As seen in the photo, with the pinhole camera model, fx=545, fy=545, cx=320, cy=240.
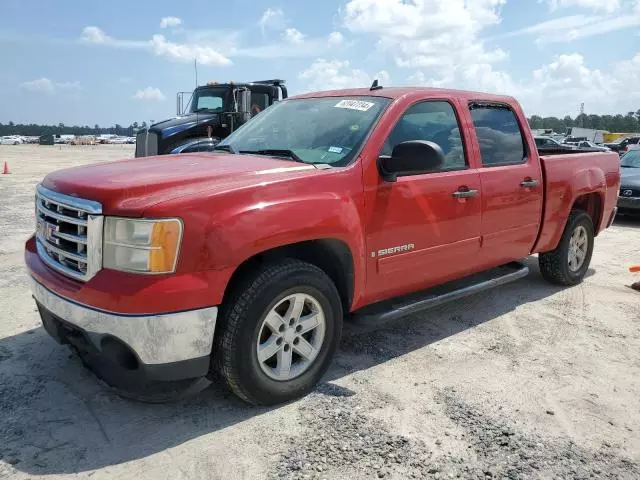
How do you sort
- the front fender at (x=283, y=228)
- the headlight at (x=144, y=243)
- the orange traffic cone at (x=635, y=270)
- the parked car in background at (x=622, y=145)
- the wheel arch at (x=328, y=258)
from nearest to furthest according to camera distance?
the headlight at (x=144, y=243), the front fender at (x=283, y=228), the wheel arch at (x=328, y=258), the orange traffic cone at (x=635, y=270), the parked car in background at (x=622, y=145)

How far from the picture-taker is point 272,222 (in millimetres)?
2922

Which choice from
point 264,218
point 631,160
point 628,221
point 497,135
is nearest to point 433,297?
point 497,135

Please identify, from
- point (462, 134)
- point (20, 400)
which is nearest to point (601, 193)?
point (462, 134)

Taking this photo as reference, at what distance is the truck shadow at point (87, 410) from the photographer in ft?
8.94

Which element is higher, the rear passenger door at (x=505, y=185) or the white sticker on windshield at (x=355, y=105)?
the white sticker on windshield at (x=355, y=105)

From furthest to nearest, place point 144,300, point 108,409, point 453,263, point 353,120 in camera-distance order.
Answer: point 453,263 < point 353,120 < point 108,409 < point 144,300

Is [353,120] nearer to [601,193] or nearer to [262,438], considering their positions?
[262,438]

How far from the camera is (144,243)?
8.66 ft

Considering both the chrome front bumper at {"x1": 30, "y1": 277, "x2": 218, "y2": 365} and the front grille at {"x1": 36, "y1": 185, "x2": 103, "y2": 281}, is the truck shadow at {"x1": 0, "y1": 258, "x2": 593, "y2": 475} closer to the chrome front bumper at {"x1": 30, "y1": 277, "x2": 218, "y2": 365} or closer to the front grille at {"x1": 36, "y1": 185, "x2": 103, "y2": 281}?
the chrome front bumper at {"x1": 30, "y1": 277, "x2": 218, "y2": 365}

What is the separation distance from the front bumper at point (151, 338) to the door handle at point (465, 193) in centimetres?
207

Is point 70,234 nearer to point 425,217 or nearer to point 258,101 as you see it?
point 425,217

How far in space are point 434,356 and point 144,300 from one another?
7.30 ft

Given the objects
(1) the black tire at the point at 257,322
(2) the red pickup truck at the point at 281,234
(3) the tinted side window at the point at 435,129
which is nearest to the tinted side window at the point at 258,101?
(2) the red pickup truck at the point at 281,234

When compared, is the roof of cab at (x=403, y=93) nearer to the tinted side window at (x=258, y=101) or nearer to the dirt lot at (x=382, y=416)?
the dirt lot at (x=382, y=416)
